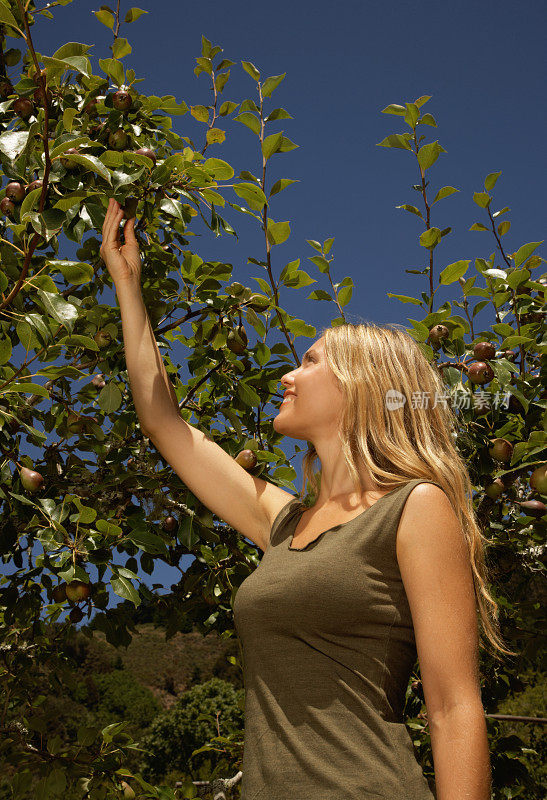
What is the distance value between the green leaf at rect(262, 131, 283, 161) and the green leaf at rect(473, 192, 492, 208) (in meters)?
1.04

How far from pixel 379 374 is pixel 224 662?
16560 mm

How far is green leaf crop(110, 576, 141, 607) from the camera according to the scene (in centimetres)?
187

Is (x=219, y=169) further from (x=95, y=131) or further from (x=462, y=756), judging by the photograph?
(x=462, y=756)

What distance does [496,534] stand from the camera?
9.44 feet

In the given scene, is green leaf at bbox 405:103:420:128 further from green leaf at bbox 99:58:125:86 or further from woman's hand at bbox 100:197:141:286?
woman's hand at bbox 100:197:141:286

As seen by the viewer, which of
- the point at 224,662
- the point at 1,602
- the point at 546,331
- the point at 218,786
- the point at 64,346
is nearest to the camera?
the point at 64,346

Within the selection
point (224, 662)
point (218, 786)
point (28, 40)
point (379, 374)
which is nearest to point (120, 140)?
point (28, 40)

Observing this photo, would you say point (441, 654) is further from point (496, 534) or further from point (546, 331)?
point (496, 534)

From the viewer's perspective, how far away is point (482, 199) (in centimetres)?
271

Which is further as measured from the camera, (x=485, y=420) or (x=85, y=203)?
(x=485, y=420)

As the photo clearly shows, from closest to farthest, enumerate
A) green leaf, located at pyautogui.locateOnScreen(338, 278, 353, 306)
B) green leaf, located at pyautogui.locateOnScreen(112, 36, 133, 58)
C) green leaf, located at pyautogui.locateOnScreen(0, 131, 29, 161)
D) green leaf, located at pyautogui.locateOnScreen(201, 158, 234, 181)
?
green leaf, located at pyautogui.locateOnScreen(0, 131, 29, 161)
green leaf, located at pyautogui.locateOnScreen(201, 158, 234, 181)
green leaf, located at pyautogui.locateOnScreen(112, 36, 133, 58)
green leaf, located at pyautogui.locateOnScreen(338, 278, 353, 306)

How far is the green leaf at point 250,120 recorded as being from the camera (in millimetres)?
2082

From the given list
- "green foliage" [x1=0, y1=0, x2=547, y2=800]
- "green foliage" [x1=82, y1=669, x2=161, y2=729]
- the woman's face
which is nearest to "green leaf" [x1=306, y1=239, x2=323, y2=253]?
"green foliage" [x1=0, y1=0, x2=547, y2=800]

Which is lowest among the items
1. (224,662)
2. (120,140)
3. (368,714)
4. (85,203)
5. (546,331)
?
(224,662)
